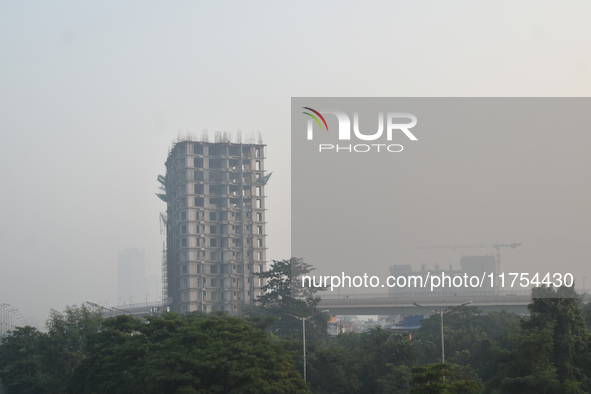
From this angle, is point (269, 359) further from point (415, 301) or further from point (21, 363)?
point (415, 301)

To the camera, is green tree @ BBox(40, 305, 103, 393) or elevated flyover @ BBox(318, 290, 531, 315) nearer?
green tree @ BBox(40, 305, 103, 393)

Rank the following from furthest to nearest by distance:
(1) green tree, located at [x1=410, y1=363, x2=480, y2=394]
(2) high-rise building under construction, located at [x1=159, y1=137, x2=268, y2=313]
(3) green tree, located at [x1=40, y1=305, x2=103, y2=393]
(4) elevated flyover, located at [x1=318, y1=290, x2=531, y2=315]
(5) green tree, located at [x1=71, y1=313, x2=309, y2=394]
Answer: (2) high-rise building under construction, located at [x1=159, y1=137, x2=268, y2=313]
(4) elevated flyover, located at [x1=318, y1=290, x2=531, y2=315]
(3) green tree, located at [x1=40, y1=305, x2=103, y2=393]
(5) green tree, located at [x1=71, y1=313, x2=309, y2=394]
(1) green tree, located at [x1=410, y1=363, x2=480, y2=394]

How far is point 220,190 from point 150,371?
96.5 meters

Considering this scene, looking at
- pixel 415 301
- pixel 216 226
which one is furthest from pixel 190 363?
pixel 216 226

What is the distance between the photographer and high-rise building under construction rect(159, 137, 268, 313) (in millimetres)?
132750

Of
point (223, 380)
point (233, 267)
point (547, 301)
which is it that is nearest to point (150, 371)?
point (223, 380)

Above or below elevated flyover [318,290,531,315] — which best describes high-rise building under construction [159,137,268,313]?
above

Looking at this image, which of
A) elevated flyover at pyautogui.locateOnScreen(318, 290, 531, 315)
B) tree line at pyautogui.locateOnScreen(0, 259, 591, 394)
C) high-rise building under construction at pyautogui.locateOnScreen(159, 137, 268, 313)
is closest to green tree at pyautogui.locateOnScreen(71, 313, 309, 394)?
tree line at pyautogui.locateOnScreen(0, 259, 591, 394)

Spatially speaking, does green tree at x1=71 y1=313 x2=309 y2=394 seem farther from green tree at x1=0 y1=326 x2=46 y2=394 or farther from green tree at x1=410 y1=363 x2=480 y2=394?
green tree at x1=0 y1=326 x2=46 y2=394

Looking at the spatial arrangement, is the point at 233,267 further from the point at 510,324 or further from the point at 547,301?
the point at 547,301

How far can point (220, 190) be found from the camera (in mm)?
137500

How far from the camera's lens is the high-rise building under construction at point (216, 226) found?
13275 cm

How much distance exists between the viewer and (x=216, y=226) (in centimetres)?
13688

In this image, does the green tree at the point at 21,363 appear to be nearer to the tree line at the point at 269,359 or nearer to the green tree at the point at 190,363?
the tree line at the point at 269,359
